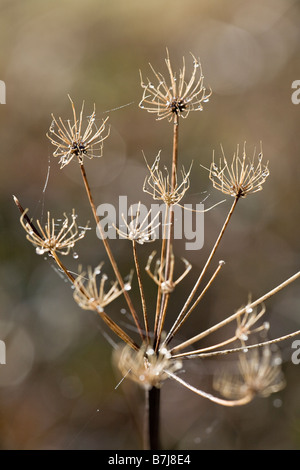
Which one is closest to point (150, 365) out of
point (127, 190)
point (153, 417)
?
point (153, 417)

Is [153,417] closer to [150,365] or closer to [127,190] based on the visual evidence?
[150,365]

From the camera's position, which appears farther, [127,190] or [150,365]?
[127,190]

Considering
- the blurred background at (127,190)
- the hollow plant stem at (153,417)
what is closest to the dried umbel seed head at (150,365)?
the hollow plant stem at (153,417)

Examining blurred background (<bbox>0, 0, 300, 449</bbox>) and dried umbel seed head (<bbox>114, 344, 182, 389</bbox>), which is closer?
dried umbel seed head (<bbox>114, 344, 182, 389</bbox>)

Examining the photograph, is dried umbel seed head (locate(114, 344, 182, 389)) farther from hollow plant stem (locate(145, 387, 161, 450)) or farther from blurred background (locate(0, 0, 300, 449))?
blurred background (locate(0, 0, 300, 449))

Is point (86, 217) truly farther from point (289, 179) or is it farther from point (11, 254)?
point (289, 179)

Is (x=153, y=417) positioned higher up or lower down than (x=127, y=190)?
lower down

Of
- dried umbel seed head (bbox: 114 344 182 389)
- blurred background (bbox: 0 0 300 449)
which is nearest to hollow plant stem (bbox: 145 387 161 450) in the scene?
dried umbel seed head (bbox: 114 344 182 389)
